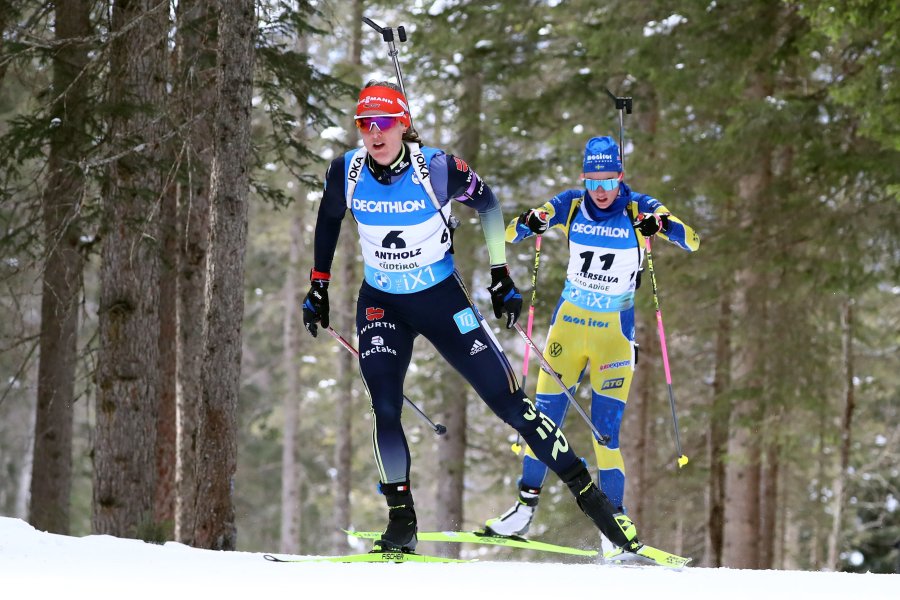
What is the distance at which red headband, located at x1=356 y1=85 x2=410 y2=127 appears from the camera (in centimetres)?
611

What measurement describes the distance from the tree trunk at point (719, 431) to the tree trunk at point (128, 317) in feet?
28.4

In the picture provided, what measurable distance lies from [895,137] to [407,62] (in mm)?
9703

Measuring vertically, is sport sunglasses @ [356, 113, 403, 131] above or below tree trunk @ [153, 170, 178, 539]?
A: above

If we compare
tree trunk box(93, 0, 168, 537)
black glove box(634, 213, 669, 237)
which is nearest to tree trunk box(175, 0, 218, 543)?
tree trunk box(93, 0, 168, 537)

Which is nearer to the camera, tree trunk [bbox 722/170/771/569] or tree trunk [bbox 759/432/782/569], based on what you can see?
tree trunk [bbox 722/170/771/569]

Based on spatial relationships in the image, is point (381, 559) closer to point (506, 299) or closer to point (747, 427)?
point (506, 299)

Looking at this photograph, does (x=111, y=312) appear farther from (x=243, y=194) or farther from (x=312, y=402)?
(x=312, y=402)

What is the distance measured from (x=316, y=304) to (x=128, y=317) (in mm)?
3285

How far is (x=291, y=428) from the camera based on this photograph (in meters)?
25.5

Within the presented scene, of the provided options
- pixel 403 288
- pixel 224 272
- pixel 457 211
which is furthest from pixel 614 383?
pixel 457 211

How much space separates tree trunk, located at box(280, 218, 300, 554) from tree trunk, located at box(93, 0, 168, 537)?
14560 millimetres

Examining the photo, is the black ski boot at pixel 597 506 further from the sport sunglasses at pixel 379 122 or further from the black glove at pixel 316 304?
the sport sunglasses at pixel 379 122

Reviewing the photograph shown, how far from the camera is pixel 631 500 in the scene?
55.8ft

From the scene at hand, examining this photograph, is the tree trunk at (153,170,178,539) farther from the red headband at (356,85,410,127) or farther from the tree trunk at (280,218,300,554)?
the tree trunk at (280,218,300,554)
